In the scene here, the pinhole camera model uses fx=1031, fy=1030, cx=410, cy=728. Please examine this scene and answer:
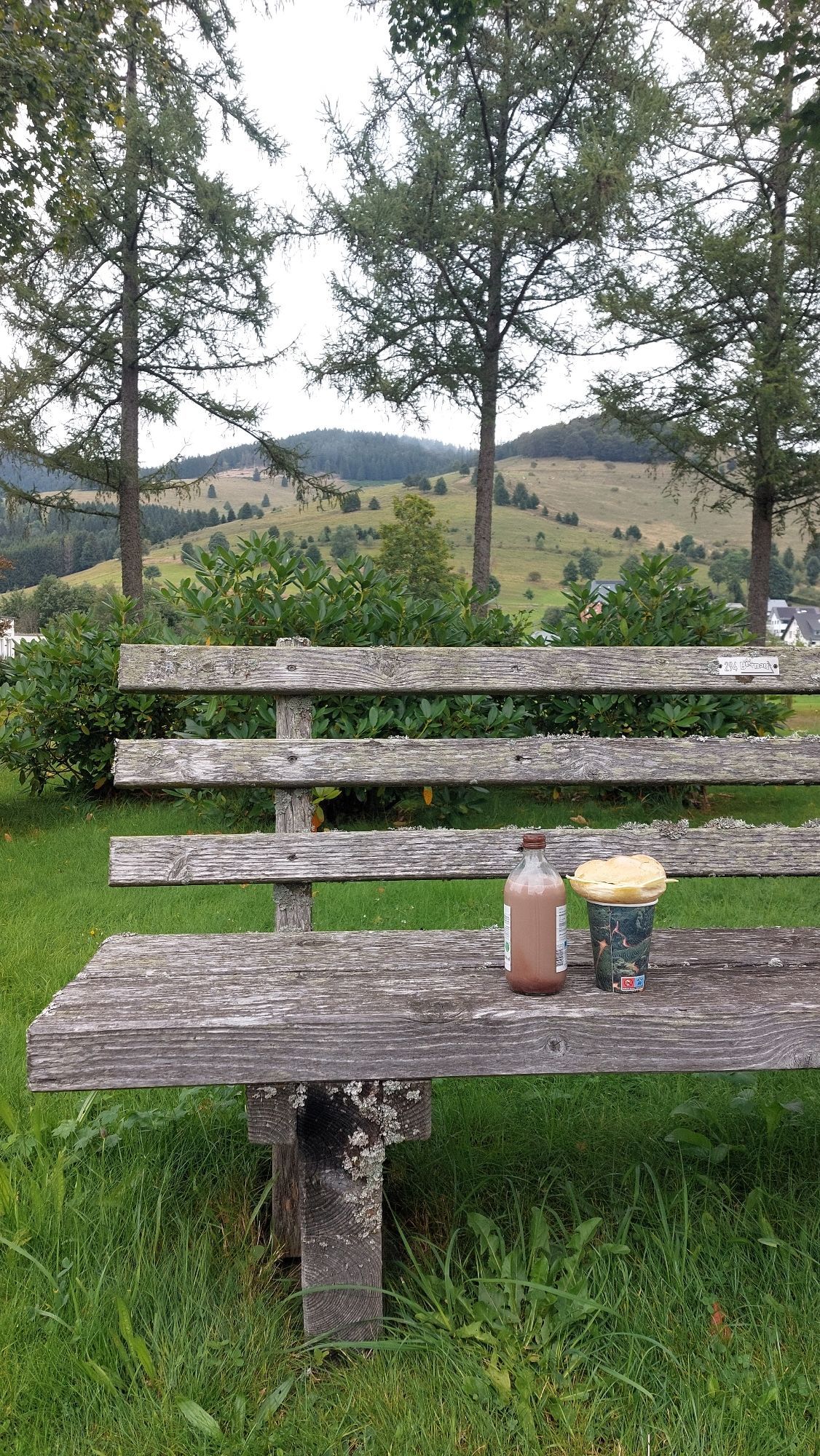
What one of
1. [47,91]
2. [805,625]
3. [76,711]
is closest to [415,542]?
[47,91]

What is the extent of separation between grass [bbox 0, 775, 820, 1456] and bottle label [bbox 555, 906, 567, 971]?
0.55 m

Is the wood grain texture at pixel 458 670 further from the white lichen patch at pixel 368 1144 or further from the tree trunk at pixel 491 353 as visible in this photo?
the tree trunk at pixel 491 353

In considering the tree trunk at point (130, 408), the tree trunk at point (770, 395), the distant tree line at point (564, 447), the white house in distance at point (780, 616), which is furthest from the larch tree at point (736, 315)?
the distant tree line at point (564, 447)

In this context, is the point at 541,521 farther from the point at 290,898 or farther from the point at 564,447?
the point at 290,898

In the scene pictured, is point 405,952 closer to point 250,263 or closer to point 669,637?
point 669,637

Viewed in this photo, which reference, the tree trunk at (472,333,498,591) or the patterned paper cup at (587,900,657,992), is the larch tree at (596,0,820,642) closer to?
the tree trunk at (472,333,498,591)

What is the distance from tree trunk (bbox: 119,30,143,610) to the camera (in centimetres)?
1681

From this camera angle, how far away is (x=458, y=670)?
8.34ft

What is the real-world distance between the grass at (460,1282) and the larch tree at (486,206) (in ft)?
45.3

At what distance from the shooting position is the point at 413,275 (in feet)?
56.4

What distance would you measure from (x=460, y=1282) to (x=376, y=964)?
2.00ft

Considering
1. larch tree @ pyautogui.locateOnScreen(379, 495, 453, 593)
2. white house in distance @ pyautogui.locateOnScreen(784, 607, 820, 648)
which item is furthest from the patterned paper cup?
white house in distance @ pyautogui.locateOnScreen(784, 607, 820, 648)

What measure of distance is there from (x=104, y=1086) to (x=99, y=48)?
1023 centimetres

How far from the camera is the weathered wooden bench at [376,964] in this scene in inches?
63.5
